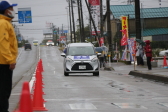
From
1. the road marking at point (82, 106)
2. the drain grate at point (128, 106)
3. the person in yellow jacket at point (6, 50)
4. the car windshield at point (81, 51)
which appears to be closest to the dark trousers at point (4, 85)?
the person in yellow jacket at point (6, 50)

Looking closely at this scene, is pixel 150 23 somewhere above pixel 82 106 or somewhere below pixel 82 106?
above

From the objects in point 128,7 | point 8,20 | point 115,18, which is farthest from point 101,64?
point 128,7

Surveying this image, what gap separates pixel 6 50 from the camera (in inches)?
258

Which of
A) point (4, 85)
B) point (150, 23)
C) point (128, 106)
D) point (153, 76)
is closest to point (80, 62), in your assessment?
point (153, 76)

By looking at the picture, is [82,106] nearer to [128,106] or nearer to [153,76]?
[128,106]

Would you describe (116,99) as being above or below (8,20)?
below

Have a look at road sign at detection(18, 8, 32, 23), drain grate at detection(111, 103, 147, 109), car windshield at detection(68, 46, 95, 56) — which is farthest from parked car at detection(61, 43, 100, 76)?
road sign at detection(18, 8, 32, 23)

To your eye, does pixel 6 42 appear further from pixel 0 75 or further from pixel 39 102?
pixel 39 102

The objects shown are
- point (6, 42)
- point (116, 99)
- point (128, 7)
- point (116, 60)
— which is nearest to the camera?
point (6, 42)

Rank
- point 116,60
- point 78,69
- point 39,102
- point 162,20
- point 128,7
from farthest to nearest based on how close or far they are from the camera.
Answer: point 128,7
point 162,20
point 116,60
point 78,69
point 39,102

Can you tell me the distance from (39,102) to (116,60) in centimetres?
3347

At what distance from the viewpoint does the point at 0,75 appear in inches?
265

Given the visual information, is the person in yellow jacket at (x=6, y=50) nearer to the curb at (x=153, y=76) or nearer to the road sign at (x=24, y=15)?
the curb at (x=153, y=76)

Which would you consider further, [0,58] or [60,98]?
[60,98]
